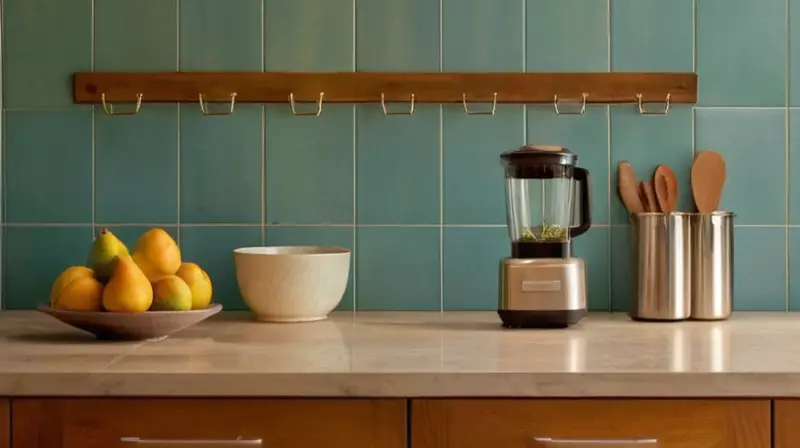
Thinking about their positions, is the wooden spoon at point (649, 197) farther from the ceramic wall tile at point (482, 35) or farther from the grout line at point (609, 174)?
the ceramic wall tile at point (482, 35)

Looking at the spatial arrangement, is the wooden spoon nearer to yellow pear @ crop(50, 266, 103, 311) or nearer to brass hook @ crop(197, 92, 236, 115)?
brass hook @ crop(197, 92, 236, 115)

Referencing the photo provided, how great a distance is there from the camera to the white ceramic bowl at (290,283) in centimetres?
164

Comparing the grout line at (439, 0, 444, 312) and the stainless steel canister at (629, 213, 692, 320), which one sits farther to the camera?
the grout line at (439, 0, 444, 312)

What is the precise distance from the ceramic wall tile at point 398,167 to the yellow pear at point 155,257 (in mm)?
437

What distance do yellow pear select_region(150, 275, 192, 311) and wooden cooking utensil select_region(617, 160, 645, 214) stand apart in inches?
34.5

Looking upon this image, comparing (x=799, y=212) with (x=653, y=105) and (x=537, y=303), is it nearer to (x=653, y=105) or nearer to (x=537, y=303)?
(x=653, y=105)

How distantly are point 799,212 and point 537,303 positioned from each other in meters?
0.66

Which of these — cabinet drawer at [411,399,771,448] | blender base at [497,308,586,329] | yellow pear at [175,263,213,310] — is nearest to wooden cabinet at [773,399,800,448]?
cabinet drawer at [411,399,771,448]

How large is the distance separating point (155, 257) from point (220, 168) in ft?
1.18

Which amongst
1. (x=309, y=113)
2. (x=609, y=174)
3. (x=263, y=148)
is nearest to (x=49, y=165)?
(x=263, y=148)

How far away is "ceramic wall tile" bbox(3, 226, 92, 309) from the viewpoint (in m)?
1.85

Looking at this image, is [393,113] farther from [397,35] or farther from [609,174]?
[609,174]

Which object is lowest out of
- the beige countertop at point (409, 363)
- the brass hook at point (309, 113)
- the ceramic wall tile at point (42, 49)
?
the beige countertop at point (409, 363)

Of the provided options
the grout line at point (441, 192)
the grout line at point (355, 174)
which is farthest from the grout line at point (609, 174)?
the grout line at point (355, 174)
